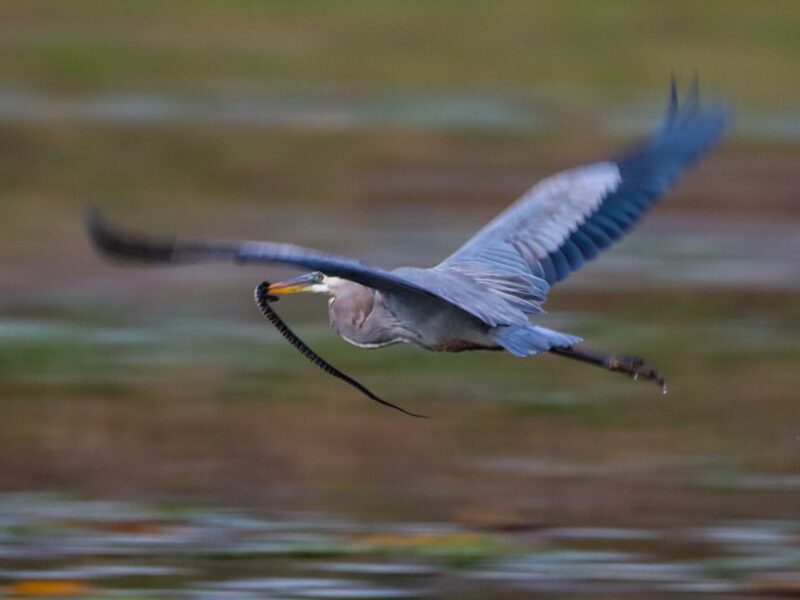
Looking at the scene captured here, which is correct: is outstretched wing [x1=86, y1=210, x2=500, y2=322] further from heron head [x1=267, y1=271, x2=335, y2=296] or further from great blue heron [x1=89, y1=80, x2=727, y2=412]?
heron head [x1=267, y1=271, x2=335, y2=296]

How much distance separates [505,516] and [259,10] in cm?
2113

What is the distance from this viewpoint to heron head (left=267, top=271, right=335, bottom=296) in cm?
685

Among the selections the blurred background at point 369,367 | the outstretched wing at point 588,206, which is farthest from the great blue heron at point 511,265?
the blurred background at point 369,367

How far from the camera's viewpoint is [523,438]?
938 centimetres

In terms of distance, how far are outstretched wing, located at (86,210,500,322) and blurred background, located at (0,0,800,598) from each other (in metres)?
1.03

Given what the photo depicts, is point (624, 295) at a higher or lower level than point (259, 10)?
lower

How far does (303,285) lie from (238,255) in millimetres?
1322

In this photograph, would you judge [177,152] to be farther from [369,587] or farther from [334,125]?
[369,587]

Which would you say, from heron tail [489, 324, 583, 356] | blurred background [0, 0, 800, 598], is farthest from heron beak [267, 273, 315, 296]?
blurred background [0, 0, 800, 598]

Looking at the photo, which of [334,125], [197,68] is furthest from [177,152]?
[197,68]

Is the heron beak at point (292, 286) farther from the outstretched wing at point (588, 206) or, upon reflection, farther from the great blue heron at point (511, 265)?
the outstretched wing at point (588, 206)

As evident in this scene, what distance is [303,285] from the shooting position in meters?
6.91

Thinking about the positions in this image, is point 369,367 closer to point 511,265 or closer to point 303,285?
point 511,265

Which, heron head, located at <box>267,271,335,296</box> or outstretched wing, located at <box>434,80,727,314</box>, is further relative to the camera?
outstretched wing, located at <box>434,80,727,314</box>
